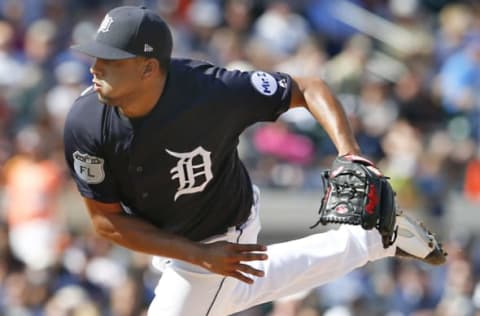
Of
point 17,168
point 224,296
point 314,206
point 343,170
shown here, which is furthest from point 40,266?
point 343,170

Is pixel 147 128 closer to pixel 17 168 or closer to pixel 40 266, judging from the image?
pixel 40 266

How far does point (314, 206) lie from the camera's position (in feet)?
34.3

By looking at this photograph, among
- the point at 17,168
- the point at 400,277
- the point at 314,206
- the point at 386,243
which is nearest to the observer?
the point at 386,243

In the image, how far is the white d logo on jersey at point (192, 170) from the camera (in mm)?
5781

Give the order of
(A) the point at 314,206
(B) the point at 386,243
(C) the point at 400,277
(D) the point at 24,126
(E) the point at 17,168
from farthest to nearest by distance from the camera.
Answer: (D) the point at 24,126 < (E) the point at 17,168 < (A) the point at 314,206 < (C) the point at 400,277 < (B) the point at 386,243

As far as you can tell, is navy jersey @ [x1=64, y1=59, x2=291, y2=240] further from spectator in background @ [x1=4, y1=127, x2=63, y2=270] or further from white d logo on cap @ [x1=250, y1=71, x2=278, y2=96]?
spectator in background @ [x1=4, y1=127, x2=63, y2=270]

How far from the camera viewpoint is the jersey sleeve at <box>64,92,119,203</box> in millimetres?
5637

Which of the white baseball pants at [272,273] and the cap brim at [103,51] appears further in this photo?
the white baseball pants at [272,273]

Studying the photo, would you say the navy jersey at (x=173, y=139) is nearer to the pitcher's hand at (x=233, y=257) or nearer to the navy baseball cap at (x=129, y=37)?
the navy baseball cap at (x=129, y=37)

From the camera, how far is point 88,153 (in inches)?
223

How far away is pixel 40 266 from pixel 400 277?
2796 millimetres

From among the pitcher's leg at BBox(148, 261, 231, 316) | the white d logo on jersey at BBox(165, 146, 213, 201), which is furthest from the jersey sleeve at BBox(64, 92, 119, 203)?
the pitcher's leg at BBox(148, 261, 231, 316)

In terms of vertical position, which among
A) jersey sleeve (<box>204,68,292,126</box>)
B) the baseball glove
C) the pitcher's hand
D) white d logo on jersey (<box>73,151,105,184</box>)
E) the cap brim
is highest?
the cap brim

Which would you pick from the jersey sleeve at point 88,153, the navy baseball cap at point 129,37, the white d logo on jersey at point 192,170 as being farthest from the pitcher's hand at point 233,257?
the navy baseball cap at point 129,37
